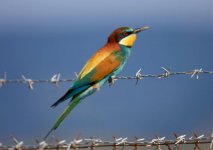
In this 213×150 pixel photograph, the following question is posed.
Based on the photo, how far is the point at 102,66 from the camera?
621 cm

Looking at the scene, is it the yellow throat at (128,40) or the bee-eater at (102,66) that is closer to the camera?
the bee-eater at (102,66)

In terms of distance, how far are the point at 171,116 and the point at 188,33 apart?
48159mm

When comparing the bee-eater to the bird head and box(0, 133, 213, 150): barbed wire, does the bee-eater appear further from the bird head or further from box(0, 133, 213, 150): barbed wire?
box(0, 133, 213, 150): barbed wire

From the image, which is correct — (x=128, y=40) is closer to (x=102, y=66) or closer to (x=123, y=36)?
(x=123, y=36)

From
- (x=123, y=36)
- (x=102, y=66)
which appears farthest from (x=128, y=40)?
(x=102, y=66)

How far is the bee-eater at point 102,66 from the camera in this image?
588 cm

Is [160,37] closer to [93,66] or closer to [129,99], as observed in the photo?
[129,99]

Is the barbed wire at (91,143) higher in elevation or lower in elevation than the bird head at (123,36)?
lower

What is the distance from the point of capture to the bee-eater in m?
5.88

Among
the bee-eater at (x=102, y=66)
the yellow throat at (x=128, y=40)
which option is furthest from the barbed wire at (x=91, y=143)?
the yellow throat at (x=128, y=40)

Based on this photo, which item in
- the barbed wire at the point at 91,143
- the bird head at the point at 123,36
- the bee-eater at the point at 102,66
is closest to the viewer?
the barbed wire at the point at 91,143

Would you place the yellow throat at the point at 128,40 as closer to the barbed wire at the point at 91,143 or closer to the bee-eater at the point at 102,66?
the bee-eater at the point at 102,66

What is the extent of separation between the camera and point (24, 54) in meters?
68.6

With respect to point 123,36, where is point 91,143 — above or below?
below
